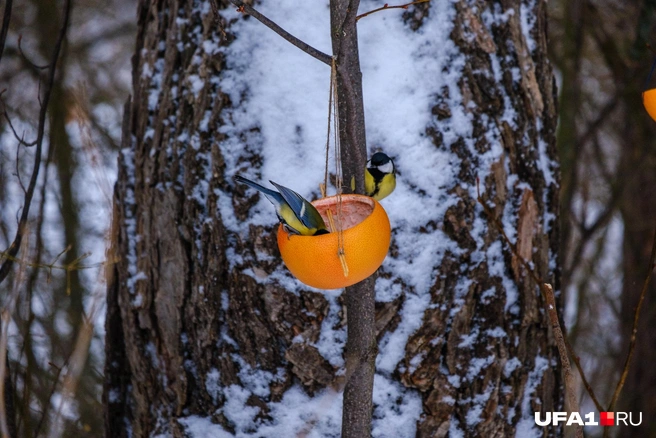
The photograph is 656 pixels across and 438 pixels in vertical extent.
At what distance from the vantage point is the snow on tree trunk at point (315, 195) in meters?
1.64

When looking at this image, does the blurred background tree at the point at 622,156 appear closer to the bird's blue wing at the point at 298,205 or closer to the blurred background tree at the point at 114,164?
the blurred background tree at the point at 114,164

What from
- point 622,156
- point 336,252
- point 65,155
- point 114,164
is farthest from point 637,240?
point 65,155

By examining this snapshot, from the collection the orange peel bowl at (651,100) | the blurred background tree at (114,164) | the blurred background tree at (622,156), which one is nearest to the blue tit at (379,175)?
the orange peel bowl at (651,100)

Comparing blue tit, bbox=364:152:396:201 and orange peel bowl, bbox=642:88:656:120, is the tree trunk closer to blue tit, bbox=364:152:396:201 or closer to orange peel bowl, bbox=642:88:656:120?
orange peel bowl, bbox=642:88:656:120

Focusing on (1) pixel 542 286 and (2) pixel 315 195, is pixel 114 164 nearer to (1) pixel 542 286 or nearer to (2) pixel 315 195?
(2) pixel 315 195

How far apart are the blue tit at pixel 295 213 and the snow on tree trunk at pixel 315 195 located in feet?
1.74

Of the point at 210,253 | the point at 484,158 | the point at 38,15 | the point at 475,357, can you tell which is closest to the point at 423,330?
the point at 475,357

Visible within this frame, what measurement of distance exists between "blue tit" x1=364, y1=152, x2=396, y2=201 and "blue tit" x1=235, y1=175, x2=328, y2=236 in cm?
34

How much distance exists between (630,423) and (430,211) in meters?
2.32

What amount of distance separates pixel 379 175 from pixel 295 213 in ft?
1.51

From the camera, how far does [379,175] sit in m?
1.47

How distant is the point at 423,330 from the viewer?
1.63 metres

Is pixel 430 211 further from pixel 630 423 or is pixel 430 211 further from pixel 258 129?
pixel 630 423

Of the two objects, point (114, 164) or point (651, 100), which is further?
point (114, 164)
